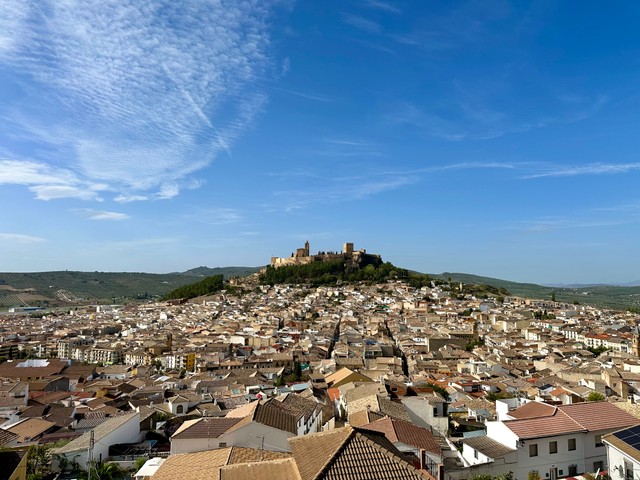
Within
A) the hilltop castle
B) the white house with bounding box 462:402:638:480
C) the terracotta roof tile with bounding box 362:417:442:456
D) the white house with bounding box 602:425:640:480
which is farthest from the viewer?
the hilltop castle

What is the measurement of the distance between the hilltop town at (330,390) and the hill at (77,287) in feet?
191

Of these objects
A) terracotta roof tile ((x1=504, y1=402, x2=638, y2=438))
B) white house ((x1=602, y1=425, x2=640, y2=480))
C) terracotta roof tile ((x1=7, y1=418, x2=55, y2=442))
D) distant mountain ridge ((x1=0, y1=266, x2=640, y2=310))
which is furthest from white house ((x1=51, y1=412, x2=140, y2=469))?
distant mountain ridge ((x1=0, y1=266, x2=640, y2=310))

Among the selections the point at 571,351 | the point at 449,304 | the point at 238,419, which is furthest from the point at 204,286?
the point at 238,419

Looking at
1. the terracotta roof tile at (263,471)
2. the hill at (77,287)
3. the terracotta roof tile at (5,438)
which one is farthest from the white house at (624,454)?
Result: the hill at (77,287)

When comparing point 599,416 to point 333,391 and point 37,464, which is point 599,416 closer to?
point 37,464

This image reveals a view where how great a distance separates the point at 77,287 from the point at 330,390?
472 ft

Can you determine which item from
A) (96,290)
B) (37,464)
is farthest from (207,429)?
(96,290)

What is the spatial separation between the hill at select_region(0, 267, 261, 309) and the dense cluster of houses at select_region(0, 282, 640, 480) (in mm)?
57240

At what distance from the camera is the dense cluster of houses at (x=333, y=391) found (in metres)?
10.0

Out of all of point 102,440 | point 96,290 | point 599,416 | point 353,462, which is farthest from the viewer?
point 96,290

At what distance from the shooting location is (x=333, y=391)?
2266 centimetres

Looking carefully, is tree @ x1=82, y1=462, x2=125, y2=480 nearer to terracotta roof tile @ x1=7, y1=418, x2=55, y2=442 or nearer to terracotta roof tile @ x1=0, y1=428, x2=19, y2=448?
terracotta roof tile @ x1=0, y1=428, x2=19, y2=448

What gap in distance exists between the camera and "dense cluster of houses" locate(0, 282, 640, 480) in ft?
32.8

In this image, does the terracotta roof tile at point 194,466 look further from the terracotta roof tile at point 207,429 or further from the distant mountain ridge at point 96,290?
the distant mountain ridge at point 96,290
